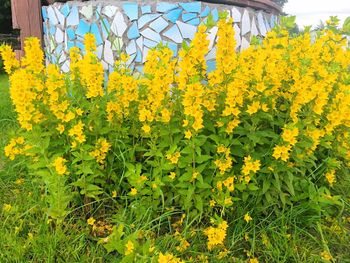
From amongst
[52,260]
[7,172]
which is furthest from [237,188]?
[7,172]

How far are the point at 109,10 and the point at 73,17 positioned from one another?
1.72ft

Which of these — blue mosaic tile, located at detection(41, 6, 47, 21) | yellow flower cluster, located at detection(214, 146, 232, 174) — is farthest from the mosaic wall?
yellow flower cluster, located at detection(214, 146, 232, 174)

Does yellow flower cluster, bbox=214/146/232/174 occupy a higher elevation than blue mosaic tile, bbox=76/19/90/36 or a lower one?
lower

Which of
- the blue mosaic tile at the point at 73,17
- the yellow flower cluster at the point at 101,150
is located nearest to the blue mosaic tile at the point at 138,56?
the blue mosaic tile at the point at 73,17

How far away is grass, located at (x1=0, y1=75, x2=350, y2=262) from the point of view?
2.12 metres

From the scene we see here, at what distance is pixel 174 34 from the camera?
365 cm

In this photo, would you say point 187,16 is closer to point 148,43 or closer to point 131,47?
point 148,43

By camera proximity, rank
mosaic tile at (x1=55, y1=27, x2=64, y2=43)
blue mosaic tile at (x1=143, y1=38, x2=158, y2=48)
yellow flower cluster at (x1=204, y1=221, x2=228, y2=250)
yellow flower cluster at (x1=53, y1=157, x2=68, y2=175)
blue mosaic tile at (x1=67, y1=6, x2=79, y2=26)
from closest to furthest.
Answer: yellow flower cluster at (x1=204, y1=221, x2=228, y2=250) < yellow flower cluster at (x1=53, y1=157, x2=68, y2=175) < blue mosaic tile at (x1=143, y1=38, x2=158, y2=48) < blue mosaic tile at (x1=67, y1=6, x2=79, y2=26) < mosaic tile at (x1=55, y1=27, x2=64, y2=43)

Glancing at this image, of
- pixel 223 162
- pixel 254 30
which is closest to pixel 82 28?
pixel 254 30

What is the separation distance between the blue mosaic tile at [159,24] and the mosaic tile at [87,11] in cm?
72

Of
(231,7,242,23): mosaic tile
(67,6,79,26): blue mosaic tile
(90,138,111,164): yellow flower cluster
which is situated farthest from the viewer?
(67,6,79,26): blue mosaic tile

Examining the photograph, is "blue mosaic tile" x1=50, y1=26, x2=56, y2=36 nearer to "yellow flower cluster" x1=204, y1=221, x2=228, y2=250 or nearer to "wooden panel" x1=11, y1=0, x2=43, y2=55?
"wooden panel" x1=11, y1=0, x2=43, y2=55

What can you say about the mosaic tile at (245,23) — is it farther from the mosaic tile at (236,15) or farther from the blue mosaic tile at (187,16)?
the blue mosaic tile at (187,16)

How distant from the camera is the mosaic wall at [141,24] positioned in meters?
3.63
